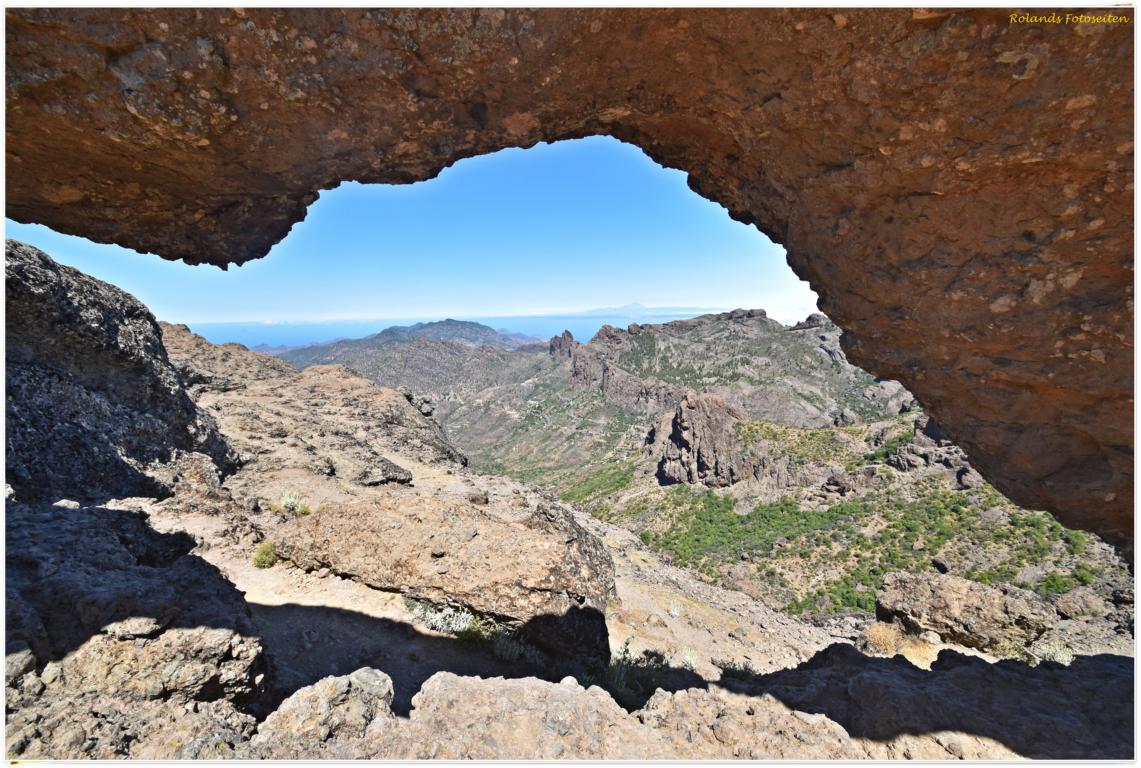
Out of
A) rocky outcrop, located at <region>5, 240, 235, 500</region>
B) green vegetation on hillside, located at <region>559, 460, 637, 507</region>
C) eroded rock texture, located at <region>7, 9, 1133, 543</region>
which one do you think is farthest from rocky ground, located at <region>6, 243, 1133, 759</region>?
green vegetation on hillside, located at <region>559, 460, 637, 507</region>

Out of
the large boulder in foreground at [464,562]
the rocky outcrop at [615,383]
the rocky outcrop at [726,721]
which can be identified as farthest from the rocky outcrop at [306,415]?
the rocky outcrop at [615,383]

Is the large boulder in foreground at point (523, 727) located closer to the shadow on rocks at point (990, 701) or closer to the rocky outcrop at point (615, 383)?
the shadow on rocks at point (990, 701)

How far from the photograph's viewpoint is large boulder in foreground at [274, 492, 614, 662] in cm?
866

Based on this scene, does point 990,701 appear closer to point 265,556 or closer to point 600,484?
point 265,556

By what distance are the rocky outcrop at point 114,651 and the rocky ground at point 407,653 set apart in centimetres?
2

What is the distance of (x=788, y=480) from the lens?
209 ft

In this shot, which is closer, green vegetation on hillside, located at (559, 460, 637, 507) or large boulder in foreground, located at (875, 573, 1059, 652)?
large boulder in foreground, located at (875, 573, 1059, 652)

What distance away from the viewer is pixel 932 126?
4387mm

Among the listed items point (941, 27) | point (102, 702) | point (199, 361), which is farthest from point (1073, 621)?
point (199, 361)

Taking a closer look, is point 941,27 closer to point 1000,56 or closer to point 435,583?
point 1000,56

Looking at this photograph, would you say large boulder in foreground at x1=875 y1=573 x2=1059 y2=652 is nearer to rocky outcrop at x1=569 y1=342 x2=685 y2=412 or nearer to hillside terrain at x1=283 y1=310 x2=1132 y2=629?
hillside terrain at x1=283 y1=310 x2=1132 y2=629

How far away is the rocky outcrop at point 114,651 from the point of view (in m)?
3.83

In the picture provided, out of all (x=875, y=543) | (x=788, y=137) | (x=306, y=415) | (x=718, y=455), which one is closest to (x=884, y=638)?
(x=788, y=137)

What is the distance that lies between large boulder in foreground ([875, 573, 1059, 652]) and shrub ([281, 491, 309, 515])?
54.2 feet
